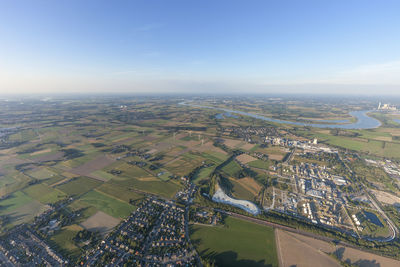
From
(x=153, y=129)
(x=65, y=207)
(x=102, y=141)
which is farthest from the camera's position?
(x=153, y=129)

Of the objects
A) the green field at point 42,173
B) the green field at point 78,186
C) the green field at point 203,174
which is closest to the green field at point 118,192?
the green field at point 78,186

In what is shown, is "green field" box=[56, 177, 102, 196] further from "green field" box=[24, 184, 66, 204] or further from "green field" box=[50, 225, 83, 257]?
"green field" box=[50, 225, 83, 257]

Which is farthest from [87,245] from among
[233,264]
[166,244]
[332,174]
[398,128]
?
[398,128]

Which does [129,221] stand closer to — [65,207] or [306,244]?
[65,207]

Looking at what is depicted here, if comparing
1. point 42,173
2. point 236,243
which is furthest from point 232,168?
point 42,173

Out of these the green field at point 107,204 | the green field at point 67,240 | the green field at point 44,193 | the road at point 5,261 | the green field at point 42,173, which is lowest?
the road at point 5,261

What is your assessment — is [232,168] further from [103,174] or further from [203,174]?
[103,174]

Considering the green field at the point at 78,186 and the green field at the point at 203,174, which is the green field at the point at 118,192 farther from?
the green field at the point at 203,174
